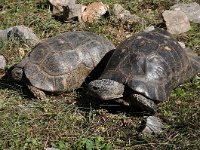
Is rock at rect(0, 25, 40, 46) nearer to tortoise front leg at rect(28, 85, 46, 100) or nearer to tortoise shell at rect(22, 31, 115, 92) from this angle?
tortoise shell at rect(22, 31, 115, 92)

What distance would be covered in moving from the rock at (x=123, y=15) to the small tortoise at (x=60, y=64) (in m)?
1.58

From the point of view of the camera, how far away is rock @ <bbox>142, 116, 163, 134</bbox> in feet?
17.3

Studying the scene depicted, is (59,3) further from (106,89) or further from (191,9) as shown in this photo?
(106,89)

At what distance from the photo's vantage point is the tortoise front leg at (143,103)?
18.0 feet

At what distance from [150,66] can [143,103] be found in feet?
1.54

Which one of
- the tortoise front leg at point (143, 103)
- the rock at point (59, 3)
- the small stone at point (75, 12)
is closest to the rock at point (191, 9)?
the small stone at point (75, 12)

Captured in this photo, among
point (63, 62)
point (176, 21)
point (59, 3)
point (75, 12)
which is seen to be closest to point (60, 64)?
point (63, 62)

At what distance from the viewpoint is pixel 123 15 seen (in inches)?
313

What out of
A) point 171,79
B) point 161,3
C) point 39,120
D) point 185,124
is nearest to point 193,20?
point 161,3

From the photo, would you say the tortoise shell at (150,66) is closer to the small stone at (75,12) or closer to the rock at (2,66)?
the rock at (2,66)

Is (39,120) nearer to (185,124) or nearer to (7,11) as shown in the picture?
(185,124)

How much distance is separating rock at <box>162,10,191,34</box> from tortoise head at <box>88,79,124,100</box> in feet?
7.90

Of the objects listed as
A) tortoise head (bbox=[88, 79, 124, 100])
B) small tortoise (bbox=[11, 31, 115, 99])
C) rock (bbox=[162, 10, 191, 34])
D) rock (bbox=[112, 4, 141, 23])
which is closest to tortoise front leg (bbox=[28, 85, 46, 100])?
small tortoise (bbox=[11, 31, 115, 99])

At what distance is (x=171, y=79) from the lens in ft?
19.1
